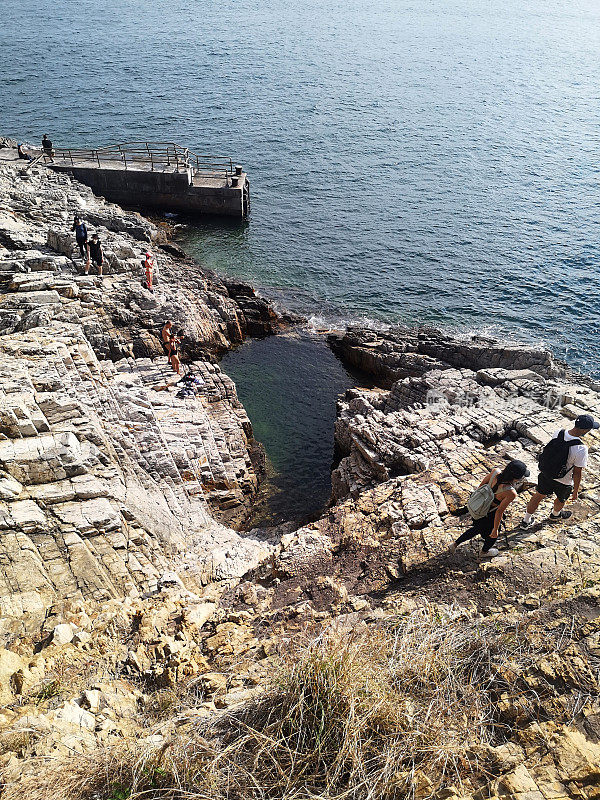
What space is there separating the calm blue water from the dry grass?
862 inches

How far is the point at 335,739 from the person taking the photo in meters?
5.31

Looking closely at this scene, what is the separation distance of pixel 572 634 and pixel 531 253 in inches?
1202

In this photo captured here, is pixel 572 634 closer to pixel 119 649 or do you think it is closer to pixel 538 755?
pixel 538 755

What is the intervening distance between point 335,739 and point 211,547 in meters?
8.44

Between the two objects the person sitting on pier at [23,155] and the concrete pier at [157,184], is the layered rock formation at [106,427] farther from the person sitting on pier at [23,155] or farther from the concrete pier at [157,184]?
the person sitting on pier at [23,155]

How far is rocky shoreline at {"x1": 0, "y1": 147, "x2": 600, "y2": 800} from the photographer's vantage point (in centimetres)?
583

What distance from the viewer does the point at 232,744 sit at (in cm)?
535

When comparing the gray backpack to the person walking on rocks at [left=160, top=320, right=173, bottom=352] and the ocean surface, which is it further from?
the ocean surface

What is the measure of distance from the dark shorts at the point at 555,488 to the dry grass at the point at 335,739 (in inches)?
162

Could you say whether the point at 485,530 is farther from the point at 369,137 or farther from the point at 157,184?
the point at 369,137

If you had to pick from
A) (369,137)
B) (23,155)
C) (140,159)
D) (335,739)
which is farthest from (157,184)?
(335,739)

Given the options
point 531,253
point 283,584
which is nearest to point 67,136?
point 531,253

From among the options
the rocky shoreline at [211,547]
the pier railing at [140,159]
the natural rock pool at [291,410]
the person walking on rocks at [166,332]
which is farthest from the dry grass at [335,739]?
the pier railing at [140,159]

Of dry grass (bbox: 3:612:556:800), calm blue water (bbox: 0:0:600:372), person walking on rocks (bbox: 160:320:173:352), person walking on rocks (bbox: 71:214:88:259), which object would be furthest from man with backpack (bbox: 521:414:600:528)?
person walking on rocks (bbox: 71:214:88:259)
